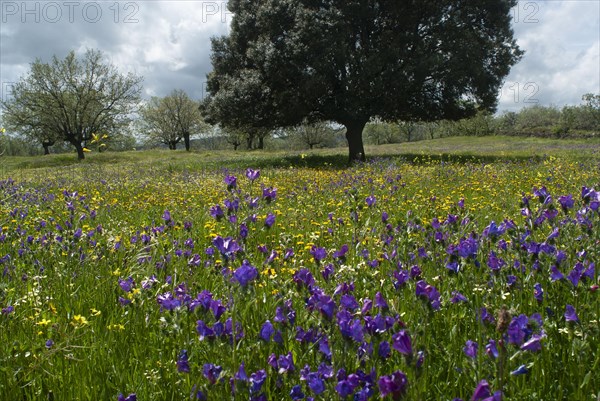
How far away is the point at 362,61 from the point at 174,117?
5750cm

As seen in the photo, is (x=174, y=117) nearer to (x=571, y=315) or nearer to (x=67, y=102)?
(x=67, y=102)

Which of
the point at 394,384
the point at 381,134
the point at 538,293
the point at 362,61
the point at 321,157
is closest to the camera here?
the point at 394,384

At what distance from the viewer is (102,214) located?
6.37 metres

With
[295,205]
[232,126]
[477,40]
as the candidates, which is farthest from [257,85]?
[295,205]

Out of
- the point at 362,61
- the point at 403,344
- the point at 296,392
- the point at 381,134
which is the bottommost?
the point at 296,392

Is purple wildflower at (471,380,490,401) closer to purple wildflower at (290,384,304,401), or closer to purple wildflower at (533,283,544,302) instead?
purple wildflower at (290,384,304,401)

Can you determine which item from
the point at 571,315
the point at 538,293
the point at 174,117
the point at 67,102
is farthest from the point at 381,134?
the point at 571,315

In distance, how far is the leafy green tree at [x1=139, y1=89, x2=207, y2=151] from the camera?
229ft

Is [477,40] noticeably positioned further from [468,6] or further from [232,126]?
[232,126]

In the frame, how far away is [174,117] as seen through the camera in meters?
70.9

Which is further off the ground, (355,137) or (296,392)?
(355,137)

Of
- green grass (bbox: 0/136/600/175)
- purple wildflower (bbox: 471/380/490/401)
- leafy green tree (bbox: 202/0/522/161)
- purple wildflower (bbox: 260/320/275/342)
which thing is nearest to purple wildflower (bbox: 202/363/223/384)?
purple wildflower (bbox: 260/320/275/342)

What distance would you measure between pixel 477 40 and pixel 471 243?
20.4m

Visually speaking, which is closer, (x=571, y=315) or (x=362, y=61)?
(x=571, y=315)
